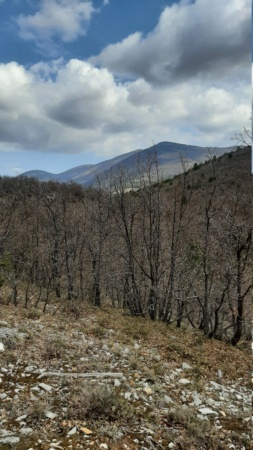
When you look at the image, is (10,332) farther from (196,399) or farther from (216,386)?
(216,386)

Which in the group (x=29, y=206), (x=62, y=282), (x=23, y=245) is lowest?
(x=62, y=282)

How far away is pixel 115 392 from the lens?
7.70 m

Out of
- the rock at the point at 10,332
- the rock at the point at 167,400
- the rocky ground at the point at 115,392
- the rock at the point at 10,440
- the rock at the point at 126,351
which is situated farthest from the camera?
the rock at the point at 10,332

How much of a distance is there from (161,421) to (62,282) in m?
27.0

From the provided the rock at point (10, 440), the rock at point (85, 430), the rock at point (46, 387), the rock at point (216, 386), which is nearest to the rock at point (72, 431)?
the rock at point (85, 430)

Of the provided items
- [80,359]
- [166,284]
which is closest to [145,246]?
[166,284]

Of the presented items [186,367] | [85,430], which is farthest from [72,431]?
[186,367]

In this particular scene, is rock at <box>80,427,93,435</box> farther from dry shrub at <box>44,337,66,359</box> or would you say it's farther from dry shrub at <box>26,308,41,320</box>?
dry shrub at <box>26,308,41,320</box>

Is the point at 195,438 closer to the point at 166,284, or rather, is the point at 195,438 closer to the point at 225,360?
the point at 225,360

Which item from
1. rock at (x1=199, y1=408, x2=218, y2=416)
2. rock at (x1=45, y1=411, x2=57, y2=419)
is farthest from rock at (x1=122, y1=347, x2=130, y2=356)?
rock at (x1=45, y1=411, x2=57, y2=419)

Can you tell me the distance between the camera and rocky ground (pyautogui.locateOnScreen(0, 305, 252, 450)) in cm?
615

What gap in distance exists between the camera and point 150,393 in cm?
804

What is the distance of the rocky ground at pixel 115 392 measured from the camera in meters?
6.15

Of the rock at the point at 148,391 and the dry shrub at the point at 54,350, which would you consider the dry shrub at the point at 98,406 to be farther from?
the dry shrub at the point at 54,350
